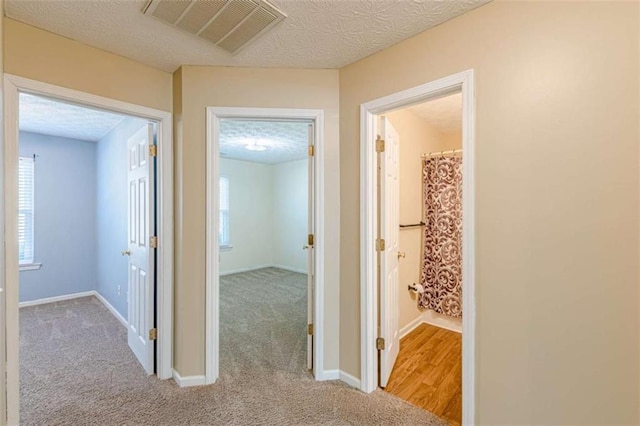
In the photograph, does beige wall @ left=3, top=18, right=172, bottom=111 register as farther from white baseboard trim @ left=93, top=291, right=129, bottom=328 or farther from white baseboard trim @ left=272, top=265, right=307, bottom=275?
white baseboard trim @ left=272, top=265, right=307, bottom=275

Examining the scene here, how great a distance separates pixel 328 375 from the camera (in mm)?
2213

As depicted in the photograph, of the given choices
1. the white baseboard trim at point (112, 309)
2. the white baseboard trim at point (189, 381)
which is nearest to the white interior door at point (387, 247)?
the white baseboard trim at point (189, 381)

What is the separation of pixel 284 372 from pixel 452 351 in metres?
1.57

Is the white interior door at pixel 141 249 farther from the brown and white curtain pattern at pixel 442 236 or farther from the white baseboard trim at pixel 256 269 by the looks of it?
the white baseboard trim at pixel 256 269

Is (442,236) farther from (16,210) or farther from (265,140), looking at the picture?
(16,210)

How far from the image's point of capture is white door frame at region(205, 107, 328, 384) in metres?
2.13

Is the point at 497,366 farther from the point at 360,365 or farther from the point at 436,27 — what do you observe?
the point at 436,27

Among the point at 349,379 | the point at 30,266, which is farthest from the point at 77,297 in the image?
the point at 349,379

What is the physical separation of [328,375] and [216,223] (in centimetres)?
144

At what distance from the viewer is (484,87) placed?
1520mm

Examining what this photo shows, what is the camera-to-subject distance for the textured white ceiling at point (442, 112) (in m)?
2.70

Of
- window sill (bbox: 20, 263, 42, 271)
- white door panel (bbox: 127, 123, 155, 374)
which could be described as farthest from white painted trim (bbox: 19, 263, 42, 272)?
white door panel (bbox: 127, 123, 155, 374)

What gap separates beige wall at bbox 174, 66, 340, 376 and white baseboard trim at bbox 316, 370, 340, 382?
0.55 metres

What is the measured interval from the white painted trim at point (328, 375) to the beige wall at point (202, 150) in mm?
556
